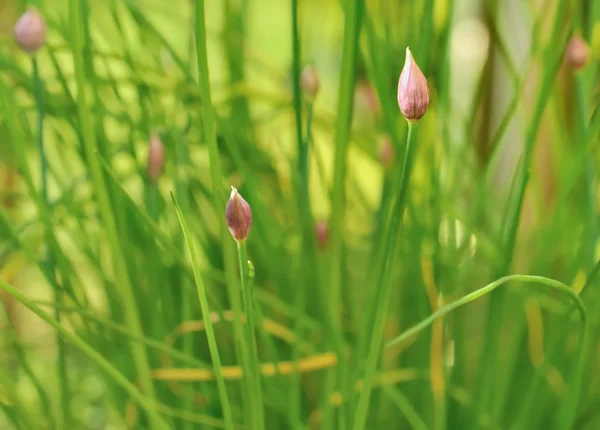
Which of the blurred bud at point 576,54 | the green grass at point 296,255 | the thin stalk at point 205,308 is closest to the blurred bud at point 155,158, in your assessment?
the green grass at point 296,255

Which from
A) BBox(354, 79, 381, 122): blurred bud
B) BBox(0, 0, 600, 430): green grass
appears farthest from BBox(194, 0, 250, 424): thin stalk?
BBox(354, 79, 381, 122): blurred bud

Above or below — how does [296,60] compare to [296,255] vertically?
above

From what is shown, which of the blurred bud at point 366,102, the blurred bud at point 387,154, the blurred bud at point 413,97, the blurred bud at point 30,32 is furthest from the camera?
the blurred bud at point 366,102

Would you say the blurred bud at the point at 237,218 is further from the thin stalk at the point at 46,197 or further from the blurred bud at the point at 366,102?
the blurred bud at the point at 366,102

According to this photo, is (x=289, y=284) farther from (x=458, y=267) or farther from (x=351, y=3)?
(x=351, y=3)

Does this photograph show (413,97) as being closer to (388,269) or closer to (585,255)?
(388,269)

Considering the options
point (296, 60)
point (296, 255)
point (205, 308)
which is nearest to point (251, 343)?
point (205, 308)
